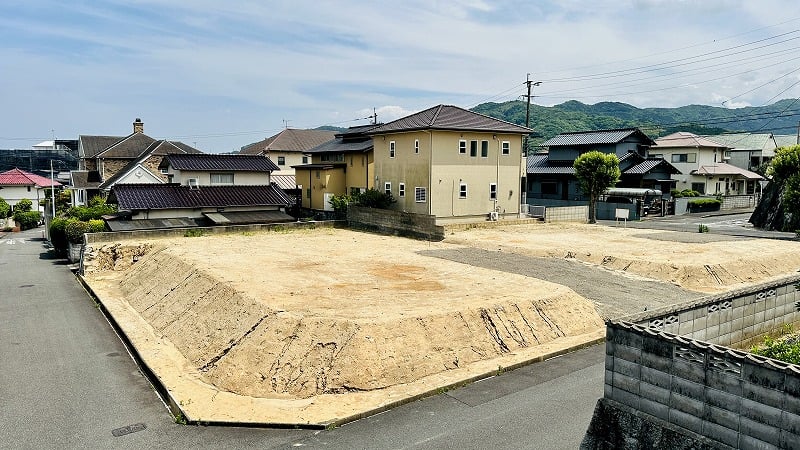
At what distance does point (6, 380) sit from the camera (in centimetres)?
1182

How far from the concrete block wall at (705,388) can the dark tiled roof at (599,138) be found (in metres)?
45.9

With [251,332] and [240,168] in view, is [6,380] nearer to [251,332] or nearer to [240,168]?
[251,332]

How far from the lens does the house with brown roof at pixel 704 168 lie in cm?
5225

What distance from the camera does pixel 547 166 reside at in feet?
174

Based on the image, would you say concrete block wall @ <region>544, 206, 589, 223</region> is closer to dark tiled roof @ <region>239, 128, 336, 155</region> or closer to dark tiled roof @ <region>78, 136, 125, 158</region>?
dark tiled roof @ <region>239, 128, 336, 155</region>

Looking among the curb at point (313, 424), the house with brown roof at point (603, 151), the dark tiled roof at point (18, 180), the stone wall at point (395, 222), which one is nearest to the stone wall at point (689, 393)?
the curb at point (313, 424)

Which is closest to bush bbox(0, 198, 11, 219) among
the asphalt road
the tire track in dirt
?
the asphalt road

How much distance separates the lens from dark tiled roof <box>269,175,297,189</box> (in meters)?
46.9

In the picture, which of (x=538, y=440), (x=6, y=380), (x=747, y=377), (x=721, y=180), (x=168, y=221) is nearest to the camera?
(x=747, y=377)

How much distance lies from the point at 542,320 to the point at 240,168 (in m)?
30.0

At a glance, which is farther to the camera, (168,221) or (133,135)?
(133,135)

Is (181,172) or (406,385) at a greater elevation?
(181,172)

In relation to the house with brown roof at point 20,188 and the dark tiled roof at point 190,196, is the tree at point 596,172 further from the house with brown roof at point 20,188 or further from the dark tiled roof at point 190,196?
the house with brown roof at point 20,188

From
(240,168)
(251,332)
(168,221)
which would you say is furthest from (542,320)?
(240,168)
